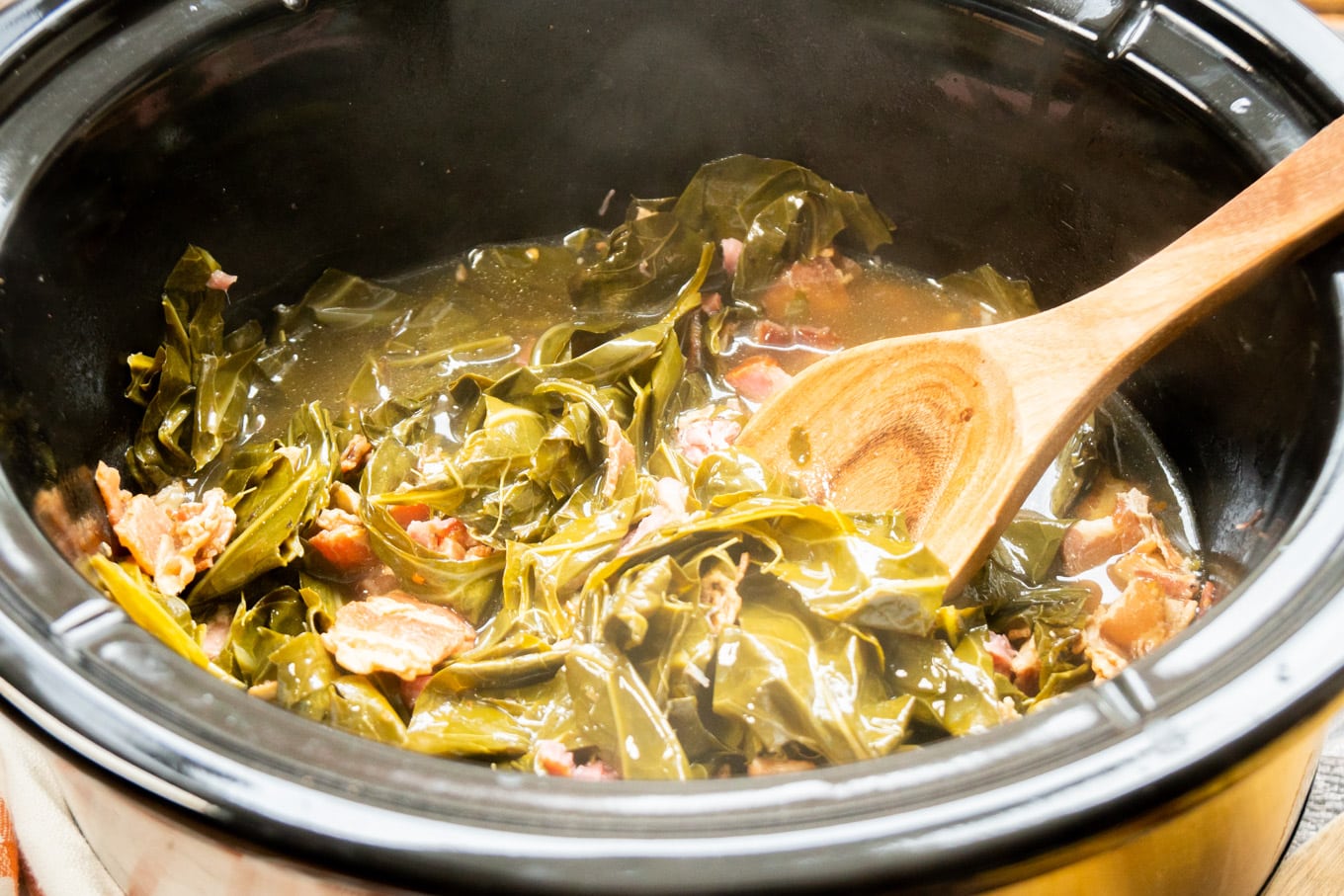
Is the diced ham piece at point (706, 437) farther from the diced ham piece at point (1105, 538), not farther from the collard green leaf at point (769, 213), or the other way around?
the diced ham piece at point (1105, 538)

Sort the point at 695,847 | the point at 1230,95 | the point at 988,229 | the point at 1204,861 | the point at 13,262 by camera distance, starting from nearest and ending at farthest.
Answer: the point at 695,847
the point at 1204,861
the point at 13,262
the point at 1230,95
the point at 988,229

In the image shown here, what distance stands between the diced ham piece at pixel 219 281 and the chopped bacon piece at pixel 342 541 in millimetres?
678

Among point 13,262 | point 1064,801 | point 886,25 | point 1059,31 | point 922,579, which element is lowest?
point 13,262

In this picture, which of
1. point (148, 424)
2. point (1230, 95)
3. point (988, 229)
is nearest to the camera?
point (1230, 95)

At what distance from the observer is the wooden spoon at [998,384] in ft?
6.17

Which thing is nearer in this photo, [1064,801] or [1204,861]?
[1064,801]

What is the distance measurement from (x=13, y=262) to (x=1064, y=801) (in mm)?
1871

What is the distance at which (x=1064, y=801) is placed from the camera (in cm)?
107

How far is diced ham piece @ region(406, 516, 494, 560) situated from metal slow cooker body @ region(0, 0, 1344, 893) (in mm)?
666

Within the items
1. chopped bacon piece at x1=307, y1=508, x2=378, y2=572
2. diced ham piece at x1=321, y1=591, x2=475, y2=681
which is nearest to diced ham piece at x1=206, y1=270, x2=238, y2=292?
chopped bacon piece at x1=307, y1=508, x2=378, y2=572

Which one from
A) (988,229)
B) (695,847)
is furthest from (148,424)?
(988,229)

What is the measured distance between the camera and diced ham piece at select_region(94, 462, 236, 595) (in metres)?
2.09

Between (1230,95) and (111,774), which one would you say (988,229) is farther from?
(111,774)

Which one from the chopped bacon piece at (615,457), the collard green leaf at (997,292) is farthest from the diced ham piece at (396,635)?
the collard green leaf at (997,292)
